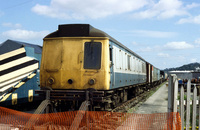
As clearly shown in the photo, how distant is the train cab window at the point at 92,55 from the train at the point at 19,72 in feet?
16.2

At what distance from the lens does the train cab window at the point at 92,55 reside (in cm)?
947

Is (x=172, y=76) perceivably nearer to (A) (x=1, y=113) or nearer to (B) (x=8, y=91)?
(A) (x=1, y=113)

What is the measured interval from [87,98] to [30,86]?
20.8 feet

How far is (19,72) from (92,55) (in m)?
6.12

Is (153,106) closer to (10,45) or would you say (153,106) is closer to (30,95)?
(30,95)

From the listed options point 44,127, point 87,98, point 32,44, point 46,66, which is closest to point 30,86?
point 32,44

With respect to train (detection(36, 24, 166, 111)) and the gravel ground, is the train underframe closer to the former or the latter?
train (detection(36, 24, 166, 111))

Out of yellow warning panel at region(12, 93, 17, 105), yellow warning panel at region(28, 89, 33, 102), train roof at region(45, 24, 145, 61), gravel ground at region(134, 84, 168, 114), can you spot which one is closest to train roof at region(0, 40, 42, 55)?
yellow warning panel at region(28, 89, 33, 102)

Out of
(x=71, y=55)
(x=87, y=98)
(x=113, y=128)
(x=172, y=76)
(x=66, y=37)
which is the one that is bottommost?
(x=113, y=128)

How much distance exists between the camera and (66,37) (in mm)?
9750

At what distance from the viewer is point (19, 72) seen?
46.6 ft

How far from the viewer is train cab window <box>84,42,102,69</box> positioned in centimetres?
947

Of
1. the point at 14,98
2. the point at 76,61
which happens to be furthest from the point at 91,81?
the point at 14,98

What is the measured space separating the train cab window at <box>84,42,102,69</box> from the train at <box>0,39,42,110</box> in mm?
4940
